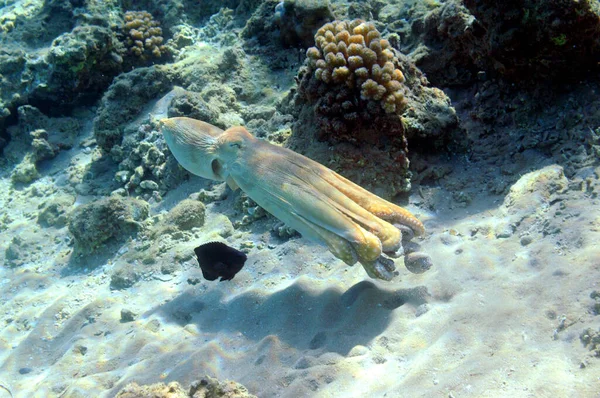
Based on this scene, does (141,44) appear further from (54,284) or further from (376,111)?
(376,111)

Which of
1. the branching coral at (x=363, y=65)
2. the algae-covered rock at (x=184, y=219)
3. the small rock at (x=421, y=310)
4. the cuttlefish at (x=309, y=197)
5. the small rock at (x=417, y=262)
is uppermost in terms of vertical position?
the branching coral at (x=363, y=65)

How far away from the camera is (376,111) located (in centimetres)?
505

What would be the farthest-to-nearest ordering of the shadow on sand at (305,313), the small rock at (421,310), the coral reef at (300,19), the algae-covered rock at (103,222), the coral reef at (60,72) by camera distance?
1. the coral reef at (60,72)
2. the coral reef at (300,19)
3. the algae-covered rock at (103,222)
4. the shadow on sand at (305,313)
5. the small rock at (421,310)

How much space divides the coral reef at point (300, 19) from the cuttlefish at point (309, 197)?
4.35 m

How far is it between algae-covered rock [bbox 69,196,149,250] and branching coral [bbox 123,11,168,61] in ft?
16.4

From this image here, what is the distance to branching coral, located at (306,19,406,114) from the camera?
16.1 feet

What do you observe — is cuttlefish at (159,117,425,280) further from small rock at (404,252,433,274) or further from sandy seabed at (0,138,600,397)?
sandy seabed at (0,138,600,397)

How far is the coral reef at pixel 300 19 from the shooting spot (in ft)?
25.3

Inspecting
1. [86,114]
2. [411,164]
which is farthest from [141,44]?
[411,164]

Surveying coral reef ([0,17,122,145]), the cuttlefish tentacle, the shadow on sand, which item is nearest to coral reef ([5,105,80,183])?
coral reef ([0,17,122,145])

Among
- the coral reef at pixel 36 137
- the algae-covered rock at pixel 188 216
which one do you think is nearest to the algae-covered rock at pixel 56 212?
the coral reef at pixel 36 137

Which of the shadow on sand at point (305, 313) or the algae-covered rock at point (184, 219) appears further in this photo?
the algae-covered rock at point (184, 219)

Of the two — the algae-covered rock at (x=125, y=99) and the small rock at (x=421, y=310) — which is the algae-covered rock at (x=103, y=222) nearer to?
the algae-covered rock at (x=125, y=99)

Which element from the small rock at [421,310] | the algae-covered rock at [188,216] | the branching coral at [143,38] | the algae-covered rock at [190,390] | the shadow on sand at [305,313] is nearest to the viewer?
the algae-covered rock at [190,390]
